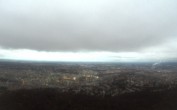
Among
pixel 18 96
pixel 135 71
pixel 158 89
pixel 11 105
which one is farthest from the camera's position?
pixel 135 71

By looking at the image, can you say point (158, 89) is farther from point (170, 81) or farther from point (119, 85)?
point (119, 85)

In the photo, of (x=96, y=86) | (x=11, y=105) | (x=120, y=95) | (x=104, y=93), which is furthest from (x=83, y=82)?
(x=11, y=105)

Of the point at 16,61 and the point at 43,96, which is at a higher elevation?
the point at 16,61

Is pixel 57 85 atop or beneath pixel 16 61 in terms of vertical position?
beneath

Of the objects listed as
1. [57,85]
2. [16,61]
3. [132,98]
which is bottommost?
[132,98]

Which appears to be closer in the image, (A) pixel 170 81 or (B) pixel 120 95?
(A) pixel 170 81

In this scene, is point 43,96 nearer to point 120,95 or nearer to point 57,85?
point 57,85

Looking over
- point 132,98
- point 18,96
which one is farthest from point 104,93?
point 18,96

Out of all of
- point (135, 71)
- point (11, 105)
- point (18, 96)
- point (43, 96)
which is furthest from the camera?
point (135, 71)

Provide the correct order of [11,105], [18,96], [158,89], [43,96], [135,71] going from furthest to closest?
[135,71], [158,89], [43,96], [18,96], [11,105]
